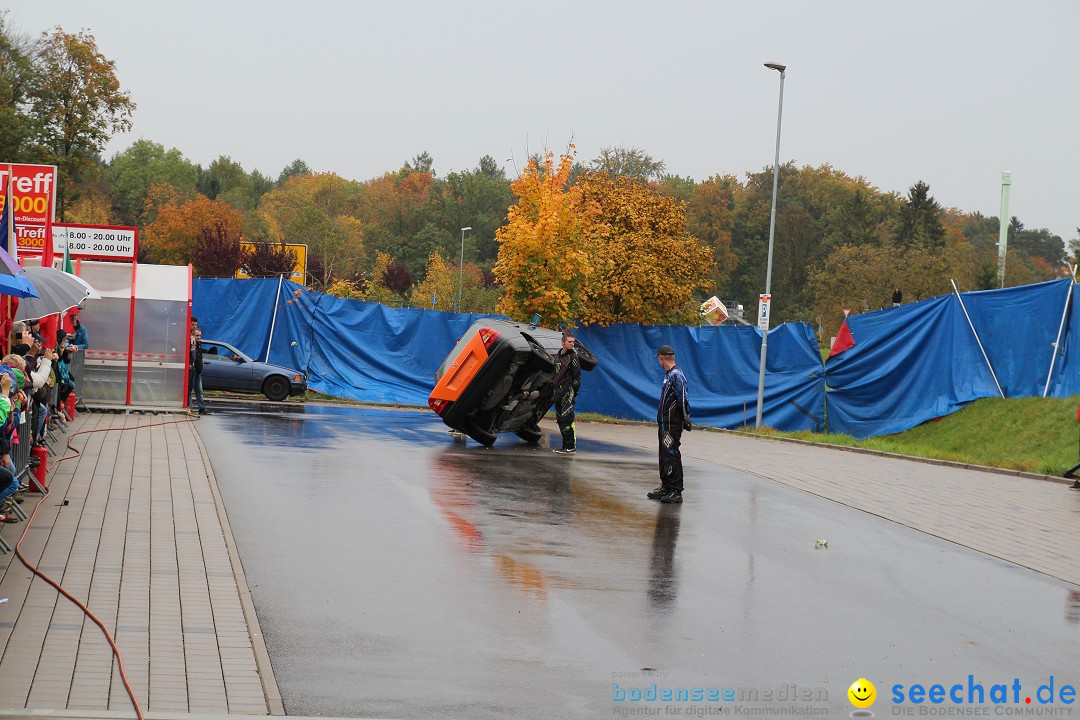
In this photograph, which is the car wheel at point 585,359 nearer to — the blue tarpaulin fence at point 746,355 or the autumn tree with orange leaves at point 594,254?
the blue tarpaulin fence at point 746,355

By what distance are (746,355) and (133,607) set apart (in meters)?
21.0

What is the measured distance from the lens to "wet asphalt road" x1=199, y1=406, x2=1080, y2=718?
6.00m

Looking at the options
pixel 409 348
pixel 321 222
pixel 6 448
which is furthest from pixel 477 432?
pixel 321 222

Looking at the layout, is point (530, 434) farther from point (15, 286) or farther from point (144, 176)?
point (144, 176)

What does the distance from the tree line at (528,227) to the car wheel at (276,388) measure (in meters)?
5.69

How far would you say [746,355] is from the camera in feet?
86.9

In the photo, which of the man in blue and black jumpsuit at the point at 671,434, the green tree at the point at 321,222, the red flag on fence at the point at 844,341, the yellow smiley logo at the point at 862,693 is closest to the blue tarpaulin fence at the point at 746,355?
the red flag on fence at the point at 844,341

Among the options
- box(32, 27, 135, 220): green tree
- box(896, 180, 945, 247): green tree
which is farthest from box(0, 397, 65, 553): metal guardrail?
box(896, 180, 945, 247): green tree

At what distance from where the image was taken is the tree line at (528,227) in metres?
28.9

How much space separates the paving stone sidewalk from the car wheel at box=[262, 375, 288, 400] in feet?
49.8

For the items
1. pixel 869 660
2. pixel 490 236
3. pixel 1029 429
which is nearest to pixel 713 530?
pixel 869 660

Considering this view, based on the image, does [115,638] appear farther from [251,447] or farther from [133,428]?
[133,428]

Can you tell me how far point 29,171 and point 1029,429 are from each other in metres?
17.3

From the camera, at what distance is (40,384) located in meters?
11.2
